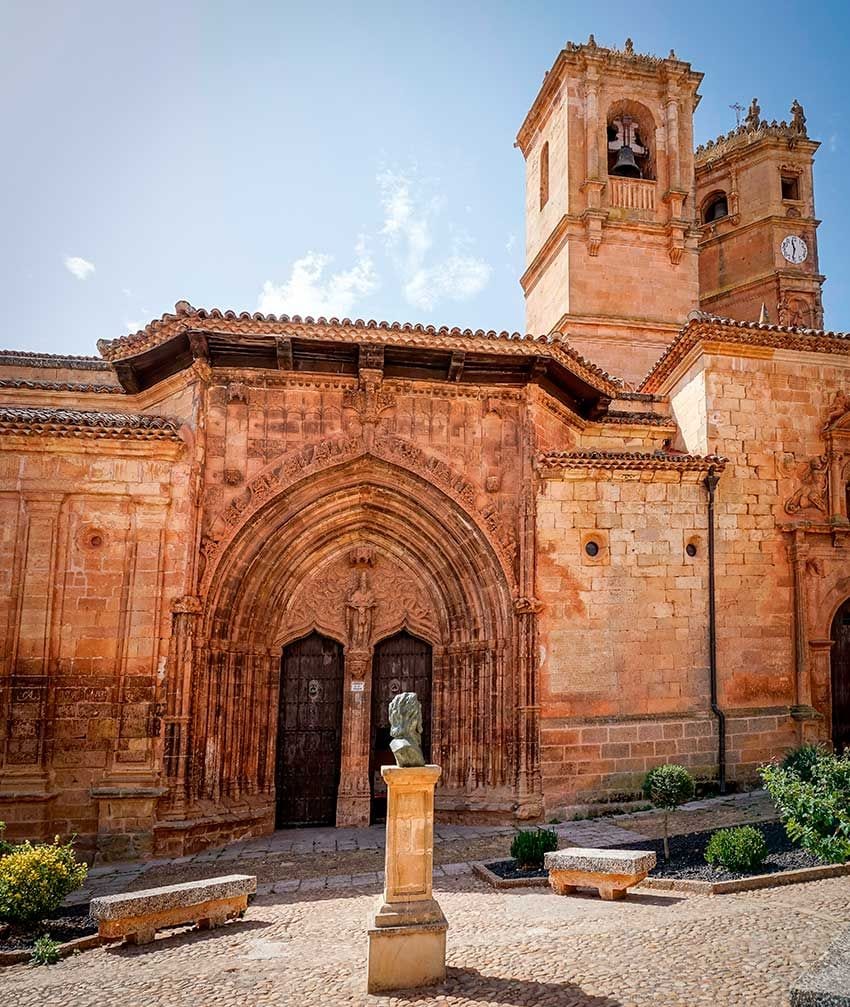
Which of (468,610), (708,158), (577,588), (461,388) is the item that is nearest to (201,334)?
(461,388)

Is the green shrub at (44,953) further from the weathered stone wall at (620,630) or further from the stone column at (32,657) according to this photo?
the weathered stone wall at (620,630)

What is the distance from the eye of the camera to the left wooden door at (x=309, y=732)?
11.3 metres

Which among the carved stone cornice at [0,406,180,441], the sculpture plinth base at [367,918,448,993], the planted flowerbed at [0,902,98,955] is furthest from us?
the carved stone cornice at [0,406,180,441]

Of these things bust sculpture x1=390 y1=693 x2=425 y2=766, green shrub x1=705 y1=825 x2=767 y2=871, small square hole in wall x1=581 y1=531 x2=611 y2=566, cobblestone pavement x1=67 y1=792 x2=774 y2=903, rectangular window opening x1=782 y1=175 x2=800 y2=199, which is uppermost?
rectangular window opening x1=782 y1=175 x2=800 y2=199

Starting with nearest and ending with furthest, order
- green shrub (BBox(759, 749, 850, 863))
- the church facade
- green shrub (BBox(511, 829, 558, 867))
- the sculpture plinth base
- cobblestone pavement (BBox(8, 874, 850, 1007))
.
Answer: cobblestone pavement (BBox(8, 874, 850, 1007))
the sculpture plinth base
green shrub (BBox(759, 749, 850, 863))
green shrub (BBox(511, 829, 558, 867))
the church facade

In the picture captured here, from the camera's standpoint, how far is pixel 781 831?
875 cm

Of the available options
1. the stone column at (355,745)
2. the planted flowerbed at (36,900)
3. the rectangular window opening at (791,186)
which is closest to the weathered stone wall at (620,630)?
the stone column at (355,745)

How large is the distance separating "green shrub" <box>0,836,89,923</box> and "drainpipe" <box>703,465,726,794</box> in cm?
886

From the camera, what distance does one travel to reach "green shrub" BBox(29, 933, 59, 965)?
5.89m

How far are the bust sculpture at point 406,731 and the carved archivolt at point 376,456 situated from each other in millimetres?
5413

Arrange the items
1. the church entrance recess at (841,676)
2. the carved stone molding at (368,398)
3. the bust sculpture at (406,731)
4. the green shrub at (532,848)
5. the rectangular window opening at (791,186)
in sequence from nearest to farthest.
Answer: the bust sculpture at (406,731) < the green shrub at (532,848) < the carved stone molding at (368,398) < the church entrance recess at (841,676) < the rectangular window opening at (791,186)

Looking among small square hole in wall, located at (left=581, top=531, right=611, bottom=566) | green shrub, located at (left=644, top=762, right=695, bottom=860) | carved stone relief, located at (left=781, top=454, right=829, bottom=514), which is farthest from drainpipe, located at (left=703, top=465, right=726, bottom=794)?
green shrub, located at (left=644, top=762, right=695, bottom=860)

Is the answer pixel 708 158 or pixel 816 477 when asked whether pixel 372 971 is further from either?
pixel 708 158

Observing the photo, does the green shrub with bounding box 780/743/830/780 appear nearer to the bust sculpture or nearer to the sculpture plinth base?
the bust sculpture
